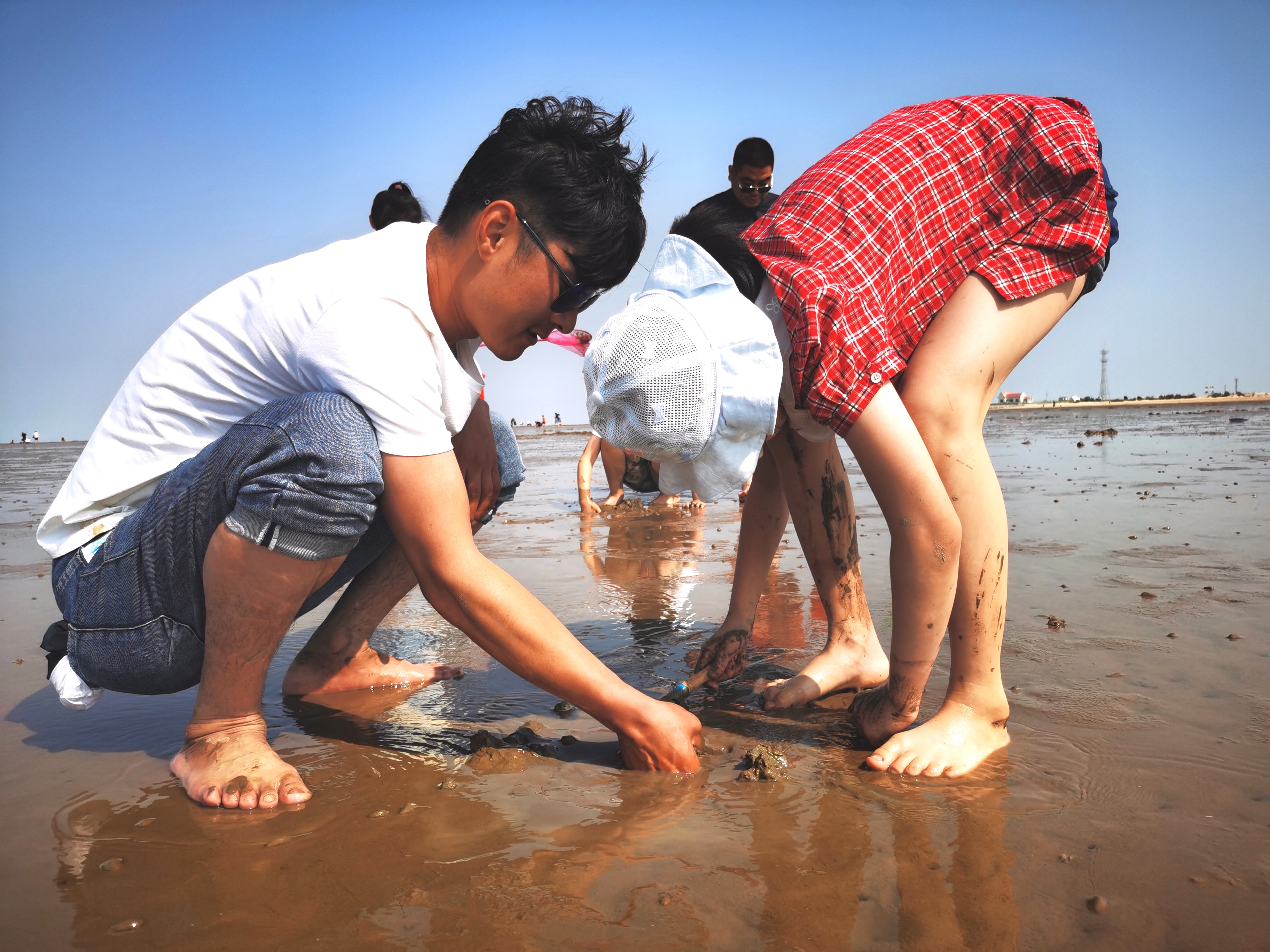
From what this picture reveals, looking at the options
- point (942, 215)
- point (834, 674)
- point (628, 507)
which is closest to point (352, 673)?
point (834, 674)

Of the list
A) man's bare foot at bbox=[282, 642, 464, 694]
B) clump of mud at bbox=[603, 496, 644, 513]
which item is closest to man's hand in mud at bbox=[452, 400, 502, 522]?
man's bare foot at bbox=[282, 642, 464, 694]

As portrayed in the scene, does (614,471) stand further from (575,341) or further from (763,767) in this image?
(763,767)

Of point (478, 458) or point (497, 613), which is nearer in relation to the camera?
point (497, 613)

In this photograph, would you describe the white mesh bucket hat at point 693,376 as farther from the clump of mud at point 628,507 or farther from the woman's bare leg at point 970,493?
the clump of mud at point 628,507

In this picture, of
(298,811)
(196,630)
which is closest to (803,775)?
(298,811)

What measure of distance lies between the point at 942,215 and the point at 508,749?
1.56 meters

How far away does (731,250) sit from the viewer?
2.00 metres

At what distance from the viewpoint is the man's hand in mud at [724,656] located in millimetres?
2414

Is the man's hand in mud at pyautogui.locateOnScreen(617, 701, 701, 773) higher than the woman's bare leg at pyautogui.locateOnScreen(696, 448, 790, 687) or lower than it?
lower

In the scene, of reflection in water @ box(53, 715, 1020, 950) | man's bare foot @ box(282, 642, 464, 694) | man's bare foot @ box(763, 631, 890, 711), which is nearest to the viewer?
reflection in water @ box(53, 715, 1020, 950)

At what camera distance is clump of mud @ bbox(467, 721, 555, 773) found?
1807mm

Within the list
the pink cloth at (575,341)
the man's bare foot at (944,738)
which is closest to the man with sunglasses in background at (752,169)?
the pink cloth at (575,341)

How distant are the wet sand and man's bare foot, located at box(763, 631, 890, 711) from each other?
0.08 meters

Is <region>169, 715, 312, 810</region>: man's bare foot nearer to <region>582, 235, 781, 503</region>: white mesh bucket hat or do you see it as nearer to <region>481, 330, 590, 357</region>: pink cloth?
<region>582, 235, 781, 503</region>: white mesh bucket hat
